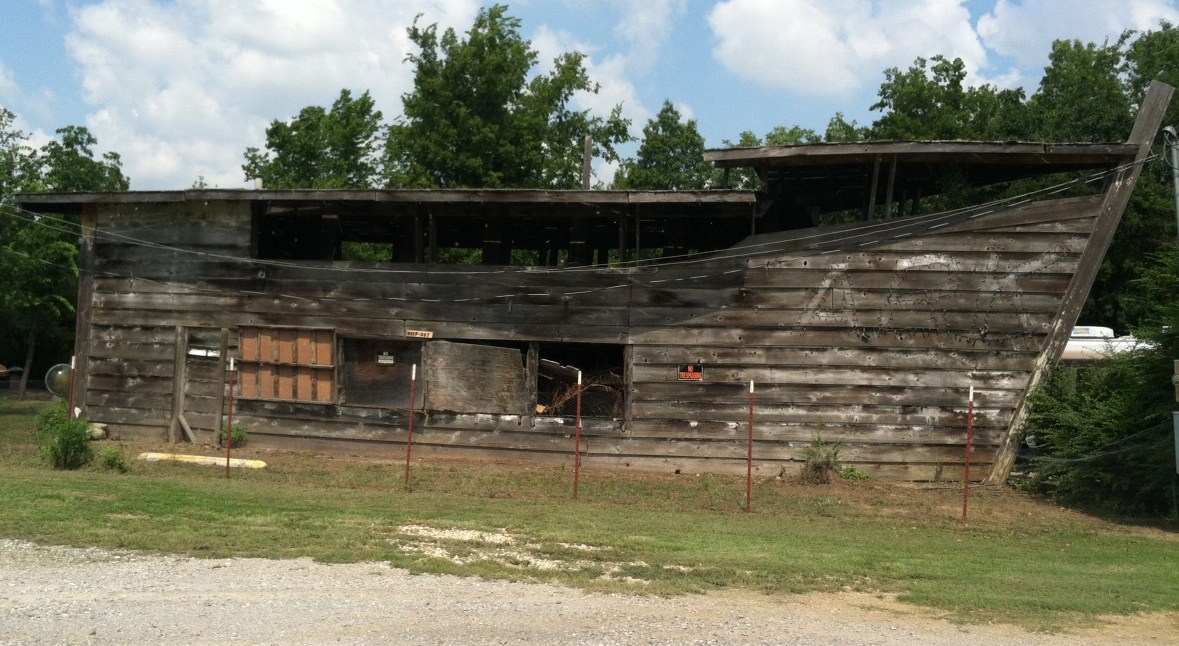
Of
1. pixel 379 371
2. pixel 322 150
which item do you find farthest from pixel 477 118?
pixel 379 371

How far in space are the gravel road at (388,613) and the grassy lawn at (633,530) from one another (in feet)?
1.43

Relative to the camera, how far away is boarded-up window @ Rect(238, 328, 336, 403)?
1870 cm

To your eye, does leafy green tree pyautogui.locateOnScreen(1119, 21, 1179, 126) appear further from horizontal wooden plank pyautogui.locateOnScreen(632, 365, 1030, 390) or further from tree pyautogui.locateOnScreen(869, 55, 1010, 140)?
horizontal wooden plank pyautogui.locateOnScreen(632, 365, 1030, 390)

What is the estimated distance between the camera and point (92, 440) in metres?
19.1

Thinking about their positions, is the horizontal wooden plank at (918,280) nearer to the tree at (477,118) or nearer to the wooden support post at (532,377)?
the wooden support post at (532,377)

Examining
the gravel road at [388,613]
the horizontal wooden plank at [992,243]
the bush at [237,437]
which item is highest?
the horizontal wooden plank at [992,243]

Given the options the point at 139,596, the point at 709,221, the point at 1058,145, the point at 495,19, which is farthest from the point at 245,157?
the point at 139,596

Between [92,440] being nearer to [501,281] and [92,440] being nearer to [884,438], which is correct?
[501,281]

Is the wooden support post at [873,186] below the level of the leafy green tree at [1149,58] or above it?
below

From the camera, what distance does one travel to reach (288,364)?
743 inches

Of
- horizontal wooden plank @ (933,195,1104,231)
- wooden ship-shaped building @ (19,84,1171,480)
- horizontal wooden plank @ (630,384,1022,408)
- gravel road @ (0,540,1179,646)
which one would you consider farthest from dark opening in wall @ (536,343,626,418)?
gravel road @ (0,540,1179,646)

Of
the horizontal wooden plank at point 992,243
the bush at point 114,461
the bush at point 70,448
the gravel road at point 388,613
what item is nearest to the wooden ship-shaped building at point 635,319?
the horizontal wooden plank at point 992,243

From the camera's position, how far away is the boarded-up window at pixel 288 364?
18.7m

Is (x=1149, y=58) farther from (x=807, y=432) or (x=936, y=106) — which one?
(x=807, y=432)
